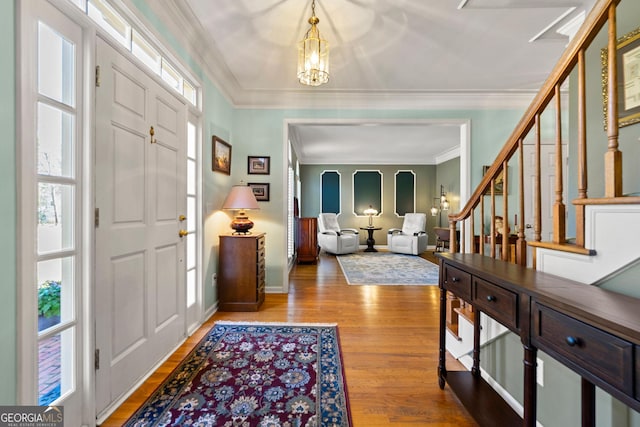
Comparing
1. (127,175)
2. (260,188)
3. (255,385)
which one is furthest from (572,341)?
(260,188)

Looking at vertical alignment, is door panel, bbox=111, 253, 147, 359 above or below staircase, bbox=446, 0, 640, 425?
below

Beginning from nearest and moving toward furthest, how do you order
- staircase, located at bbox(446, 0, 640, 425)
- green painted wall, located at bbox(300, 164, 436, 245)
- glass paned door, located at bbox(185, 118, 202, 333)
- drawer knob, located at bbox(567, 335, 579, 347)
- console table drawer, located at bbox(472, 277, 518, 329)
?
drawer knob, located at bbox(567, 335, 579, 347), staircase, located at bbox(446, 0, 640, 425), console table drawer, located at bbox(472, 277, 518, 329), glass paned door, located at bbox(185, 118, 202, 333), green painted wall, located at bbox(300, 164, 436, 245)

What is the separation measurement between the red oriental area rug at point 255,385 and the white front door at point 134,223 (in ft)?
0.89

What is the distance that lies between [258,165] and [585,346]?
3466 millimetres

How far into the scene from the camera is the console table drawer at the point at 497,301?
3.50ft

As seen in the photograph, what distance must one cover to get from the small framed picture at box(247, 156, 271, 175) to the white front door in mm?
1392

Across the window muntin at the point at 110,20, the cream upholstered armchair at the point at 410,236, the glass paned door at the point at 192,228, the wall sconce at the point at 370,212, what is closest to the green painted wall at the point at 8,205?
the window muntin at the point at 110,20

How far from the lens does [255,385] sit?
5.85 ft

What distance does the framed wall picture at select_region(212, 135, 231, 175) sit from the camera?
3.03 meters

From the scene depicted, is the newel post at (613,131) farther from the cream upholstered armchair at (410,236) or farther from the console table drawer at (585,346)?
the cream upholstered armchair at (410,236)

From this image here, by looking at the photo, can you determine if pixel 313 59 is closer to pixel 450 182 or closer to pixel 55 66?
pixel 55 66

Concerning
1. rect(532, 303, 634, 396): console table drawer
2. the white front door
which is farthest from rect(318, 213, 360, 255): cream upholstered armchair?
rect(532, 303, 634, 396): console table drawer

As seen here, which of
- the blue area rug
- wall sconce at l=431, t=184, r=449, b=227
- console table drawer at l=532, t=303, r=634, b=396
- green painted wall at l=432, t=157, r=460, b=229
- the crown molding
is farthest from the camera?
wall sconce at l=431, t=184, r=449, b=227

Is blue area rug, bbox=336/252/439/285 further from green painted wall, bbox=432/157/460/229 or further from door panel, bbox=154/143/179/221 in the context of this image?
door panel, bbox=154/143/179/221
